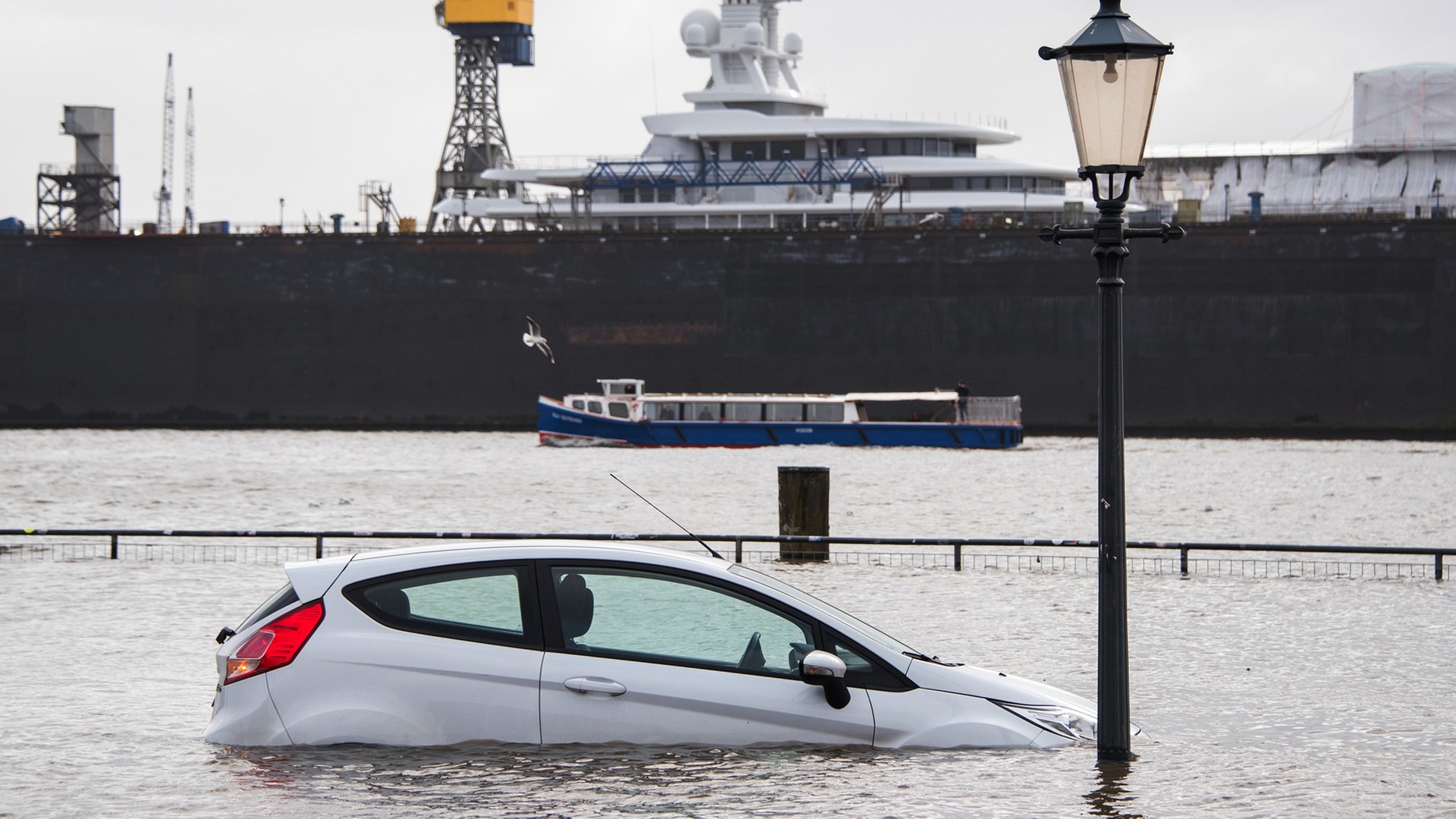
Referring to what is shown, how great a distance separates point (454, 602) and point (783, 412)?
4103 cm

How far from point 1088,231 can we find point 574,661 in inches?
129

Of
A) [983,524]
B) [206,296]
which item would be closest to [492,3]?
[206,296]

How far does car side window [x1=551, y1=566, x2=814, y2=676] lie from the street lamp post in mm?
1574

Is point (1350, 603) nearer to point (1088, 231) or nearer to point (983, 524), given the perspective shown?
point (1088, 231)

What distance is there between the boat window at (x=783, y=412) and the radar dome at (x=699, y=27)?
21816 millimetres

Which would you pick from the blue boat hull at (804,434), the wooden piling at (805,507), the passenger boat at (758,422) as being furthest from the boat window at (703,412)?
the wooden piling at (805,507)

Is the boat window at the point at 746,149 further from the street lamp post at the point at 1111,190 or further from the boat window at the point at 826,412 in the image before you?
the street lamp post at the point at 1111,190

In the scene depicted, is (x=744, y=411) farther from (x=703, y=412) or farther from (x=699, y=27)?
(x=699, y=27)

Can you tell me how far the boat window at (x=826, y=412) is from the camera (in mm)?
48656

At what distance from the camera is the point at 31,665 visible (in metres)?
11.5

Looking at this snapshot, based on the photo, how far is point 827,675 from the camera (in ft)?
24.2

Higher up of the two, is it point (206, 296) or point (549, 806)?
point (206, 296)

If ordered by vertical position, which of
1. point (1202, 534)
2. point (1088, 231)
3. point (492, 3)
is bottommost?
point (1202, 534)

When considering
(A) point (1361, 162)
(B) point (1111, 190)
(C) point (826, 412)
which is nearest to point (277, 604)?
(B) point (1111, 190)
